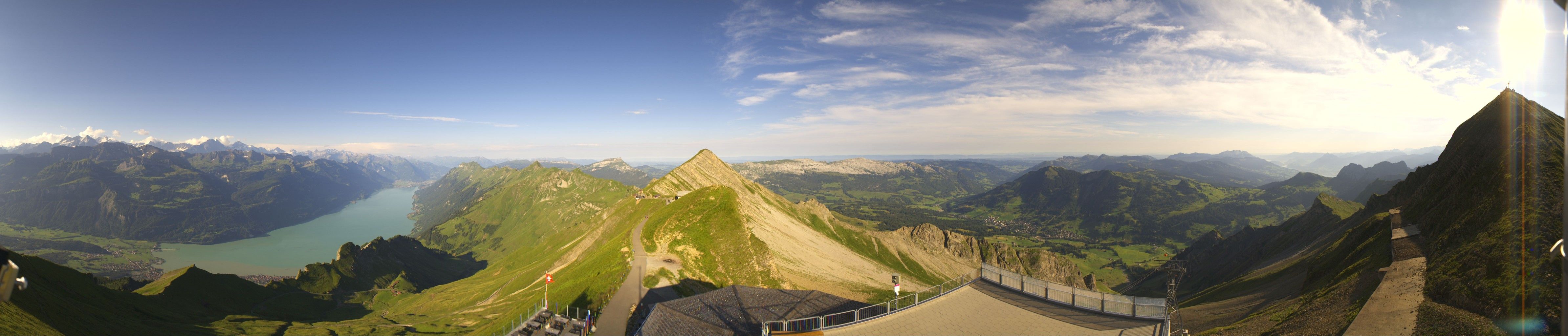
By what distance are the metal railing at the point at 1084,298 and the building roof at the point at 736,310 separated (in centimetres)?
1150

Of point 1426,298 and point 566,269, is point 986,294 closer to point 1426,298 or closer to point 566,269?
point 1426,298

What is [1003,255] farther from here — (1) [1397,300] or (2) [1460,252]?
(2) [1460,252]

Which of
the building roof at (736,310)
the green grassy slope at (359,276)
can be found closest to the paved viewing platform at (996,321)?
Answer: the building roof at (736,310)

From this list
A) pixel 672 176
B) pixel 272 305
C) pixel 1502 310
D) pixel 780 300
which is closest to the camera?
pixel 1502 310

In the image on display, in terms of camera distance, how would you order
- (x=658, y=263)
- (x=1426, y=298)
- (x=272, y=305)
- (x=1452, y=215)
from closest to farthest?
(x=1426, y=298) < (x=1452, y=215) < (x=658, y=263) < (x=272, y=305)

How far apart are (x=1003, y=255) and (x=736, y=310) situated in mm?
143058

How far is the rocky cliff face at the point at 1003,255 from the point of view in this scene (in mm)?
150375

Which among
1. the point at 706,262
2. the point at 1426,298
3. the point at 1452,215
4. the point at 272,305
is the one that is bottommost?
the point at 272,305

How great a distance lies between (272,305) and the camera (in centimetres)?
11931

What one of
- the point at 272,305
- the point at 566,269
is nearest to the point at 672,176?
the point at 566,269

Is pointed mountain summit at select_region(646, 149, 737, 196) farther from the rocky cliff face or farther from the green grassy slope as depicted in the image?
the green grassy slope

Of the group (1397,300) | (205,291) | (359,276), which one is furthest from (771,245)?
(359,276)

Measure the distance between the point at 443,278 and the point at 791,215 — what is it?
153m

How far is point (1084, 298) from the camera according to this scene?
108ft
